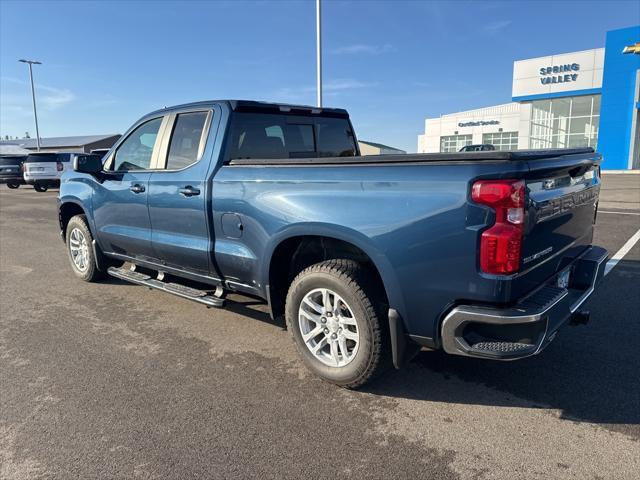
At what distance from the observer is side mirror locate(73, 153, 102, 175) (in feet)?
16.1

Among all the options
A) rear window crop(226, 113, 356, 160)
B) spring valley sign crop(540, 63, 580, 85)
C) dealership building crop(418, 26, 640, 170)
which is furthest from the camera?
spring valley sign crop(540, 63, 580, 85)

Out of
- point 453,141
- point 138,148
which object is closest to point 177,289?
point 138,148

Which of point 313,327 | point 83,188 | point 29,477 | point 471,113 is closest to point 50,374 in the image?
point 29,477

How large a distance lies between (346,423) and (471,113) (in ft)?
181

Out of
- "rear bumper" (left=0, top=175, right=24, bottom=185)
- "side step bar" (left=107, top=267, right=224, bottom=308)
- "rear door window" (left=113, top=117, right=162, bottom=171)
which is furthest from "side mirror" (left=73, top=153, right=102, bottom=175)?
A: "rear bumper" (left=0, top=175, right=24, bottom=185)

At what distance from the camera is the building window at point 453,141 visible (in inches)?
2104

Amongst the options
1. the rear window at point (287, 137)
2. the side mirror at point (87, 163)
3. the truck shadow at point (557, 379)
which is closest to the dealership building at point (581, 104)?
the rear window at point (287, 137)

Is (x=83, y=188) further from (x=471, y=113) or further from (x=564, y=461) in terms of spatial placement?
(x=471, y=113)

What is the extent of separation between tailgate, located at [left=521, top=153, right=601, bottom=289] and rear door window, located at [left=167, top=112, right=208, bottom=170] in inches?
104

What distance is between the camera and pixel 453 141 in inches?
2146

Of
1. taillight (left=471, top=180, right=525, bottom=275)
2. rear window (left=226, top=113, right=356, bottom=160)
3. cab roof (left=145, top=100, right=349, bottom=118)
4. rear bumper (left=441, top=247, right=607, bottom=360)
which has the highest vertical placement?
cab roof (left=145, top=100, right=349, bottom=118)

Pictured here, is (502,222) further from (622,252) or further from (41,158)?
(41,158)

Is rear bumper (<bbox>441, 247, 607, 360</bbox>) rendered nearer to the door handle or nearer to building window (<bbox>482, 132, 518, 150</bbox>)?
the door handle

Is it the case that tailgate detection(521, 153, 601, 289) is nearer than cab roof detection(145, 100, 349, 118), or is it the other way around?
tailgate detection(521, 153, 601, 289)
